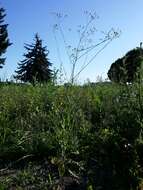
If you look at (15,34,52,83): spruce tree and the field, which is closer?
the field

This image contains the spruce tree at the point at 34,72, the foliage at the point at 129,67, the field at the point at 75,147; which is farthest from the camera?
the spruce tree at the point at 34,72

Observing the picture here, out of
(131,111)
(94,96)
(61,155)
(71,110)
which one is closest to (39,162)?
(61,155)

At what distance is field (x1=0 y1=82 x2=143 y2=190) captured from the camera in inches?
183

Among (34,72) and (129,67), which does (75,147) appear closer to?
(129,67)

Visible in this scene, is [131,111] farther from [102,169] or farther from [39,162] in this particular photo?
[39,162]

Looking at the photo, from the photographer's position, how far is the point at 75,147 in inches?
205

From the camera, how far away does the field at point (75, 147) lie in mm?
4656

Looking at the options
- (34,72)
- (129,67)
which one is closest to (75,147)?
(129,67)

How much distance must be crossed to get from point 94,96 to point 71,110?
189cm

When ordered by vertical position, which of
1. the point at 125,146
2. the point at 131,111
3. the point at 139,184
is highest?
the point at 131,111

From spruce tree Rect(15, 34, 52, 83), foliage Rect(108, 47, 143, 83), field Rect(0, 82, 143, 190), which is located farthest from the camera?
spruce tree Rect(15, 34, 52, 83)

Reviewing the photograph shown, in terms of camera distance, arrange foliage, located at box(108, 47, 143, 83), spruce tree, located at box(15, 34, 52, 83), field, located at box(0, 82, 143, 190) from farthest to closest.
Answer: spruce tree, located at box(15, 34, 52, 83) < foliage, located at box(108, 47, 143, 83) < field, located at box(0, 82, 143, 190)

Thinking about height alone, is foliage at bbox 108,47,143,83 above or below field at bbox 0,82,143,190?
above

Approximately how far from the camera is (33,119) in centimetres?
608
